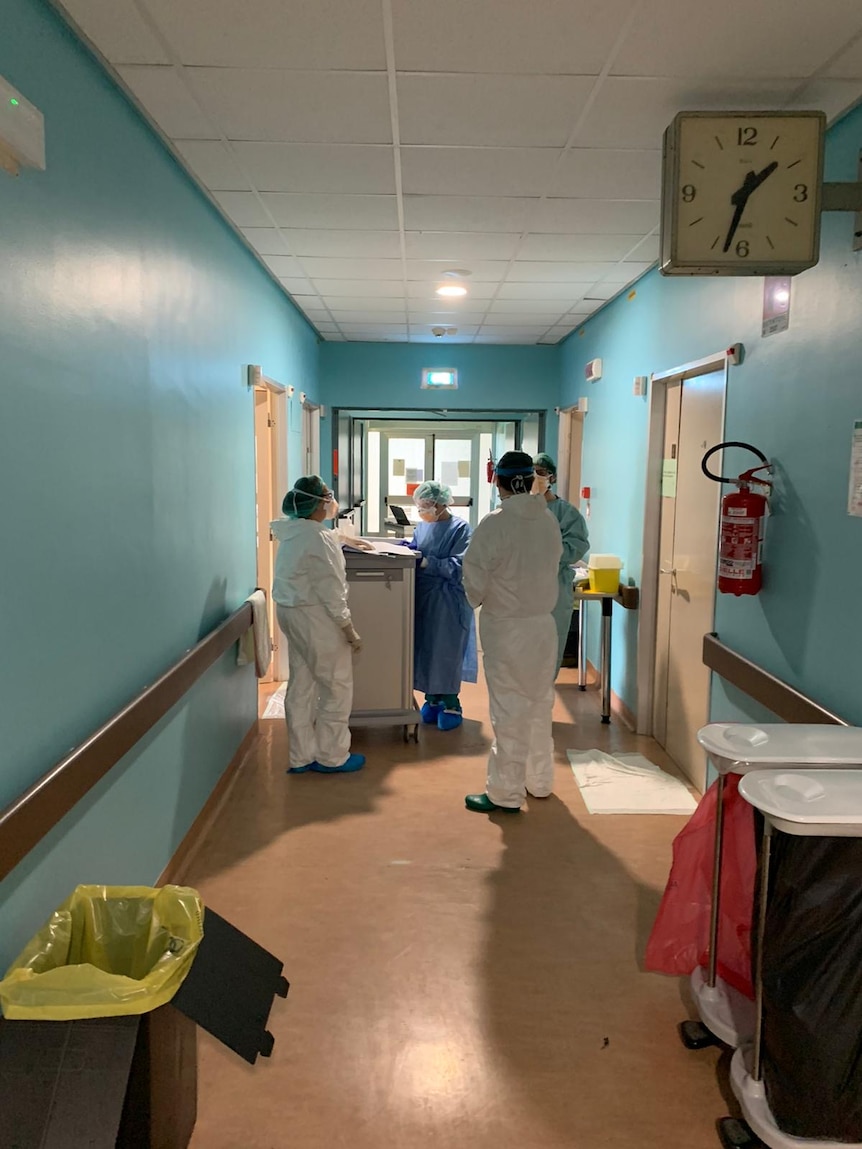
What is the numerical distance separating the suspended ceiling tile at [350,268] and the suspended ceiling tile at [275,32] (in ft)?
6.73

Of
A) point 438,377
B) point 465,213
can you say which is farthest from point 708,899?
point 438,377

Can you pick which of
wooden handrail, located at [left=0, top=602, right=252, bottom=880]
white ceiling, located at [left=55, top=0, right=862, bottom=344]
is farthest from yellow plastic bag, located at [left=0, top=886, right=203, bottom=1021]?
white ceiling, located at [left=55, top=0, right=862, bottom=344]

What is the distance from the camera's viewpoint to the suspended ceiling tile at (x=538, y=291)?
4.57 metres

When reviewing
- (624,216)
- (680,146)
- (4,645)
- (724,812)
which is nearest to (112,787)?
(4,645)

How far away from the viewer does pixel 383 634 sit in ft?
13.8

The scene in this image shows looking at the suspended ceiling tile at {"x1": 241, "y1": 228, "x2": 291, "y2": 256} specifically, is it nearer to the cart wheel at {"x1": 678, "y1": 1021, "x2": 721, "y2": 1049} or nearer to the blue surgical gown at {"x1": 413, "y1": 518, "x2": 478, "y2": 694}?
the blue surgical gown at {"x1": 413, "y1": 518, "x2": 478, "y2": 694}

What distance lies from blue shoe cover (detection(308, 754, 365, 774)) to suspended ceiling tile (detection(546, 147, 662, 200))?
271cm

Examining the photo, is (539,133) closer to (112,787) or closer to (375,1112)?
(112,787)

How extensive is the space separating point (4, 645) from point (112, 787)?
75cm

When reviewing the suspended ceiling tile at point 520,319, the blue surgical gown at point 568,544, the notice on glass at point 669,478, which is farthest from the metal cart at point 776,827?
the suspended ceiling tile at point 520,319

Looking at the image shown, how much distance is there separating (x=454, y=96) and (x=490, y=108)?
0.43 ft

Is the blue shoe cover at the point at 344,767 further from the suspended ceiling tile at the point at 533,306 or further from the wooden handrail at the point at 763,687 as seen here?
the suspended ceiling tile at the point at 533,306

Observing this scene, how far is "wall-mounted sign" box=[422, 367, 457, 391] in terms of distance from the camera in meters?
6.85

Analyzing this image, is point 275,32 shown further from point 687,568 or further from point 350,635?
point 687,568
